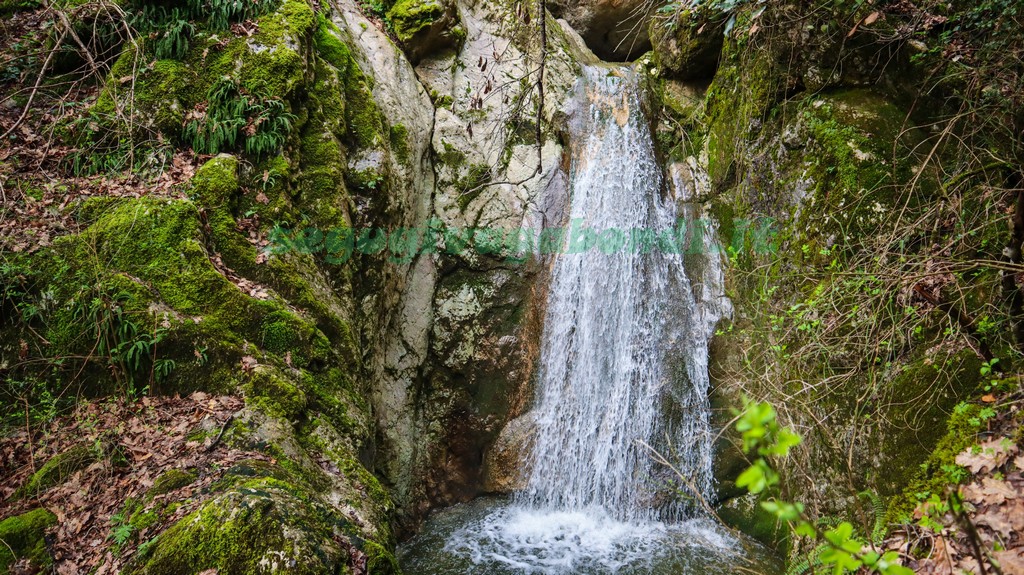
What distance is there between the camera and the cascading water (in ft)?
17.6

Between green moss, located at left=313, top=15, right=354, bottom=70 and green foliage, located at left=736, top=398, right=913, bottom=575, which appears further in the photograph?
green moss, located at left=313, top=15, right=354, bottom=70

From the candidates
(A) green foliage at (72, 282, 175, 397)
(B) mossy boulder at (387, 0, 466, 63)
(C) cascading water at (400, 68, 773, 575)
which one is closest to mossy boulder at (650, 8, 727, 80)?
(C) cascading water at (400, 68, 773, 575)

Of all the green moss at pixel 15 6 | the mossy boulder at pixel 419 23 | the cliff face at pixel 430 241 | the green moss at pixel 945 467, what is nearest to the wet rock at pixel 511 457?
the cliff face at pixel 430 241

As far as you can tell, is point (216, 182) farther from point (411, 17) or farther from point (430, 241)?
point (411, 17)

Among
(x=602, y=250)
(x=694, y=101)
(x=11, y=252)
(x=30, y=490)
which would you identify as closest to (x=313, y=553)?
(x=30, y=490)

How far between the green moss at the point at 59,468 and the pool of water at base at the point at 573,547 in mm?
3253

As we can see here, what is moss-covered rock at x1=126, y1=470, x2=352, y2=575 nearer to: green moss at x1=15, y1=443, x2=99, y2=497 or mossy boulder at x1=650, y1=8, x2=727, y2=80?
green moss at x1=15, y1=443, x2=99, y2=497

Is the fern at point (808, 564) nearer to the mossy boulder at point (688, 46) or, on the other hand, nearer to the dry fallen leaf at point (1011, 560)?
the dry fallen leaf at point (1011, 560)

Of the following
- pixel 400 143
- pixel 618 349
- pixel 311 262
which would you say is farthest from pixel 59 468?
pixel 618 349

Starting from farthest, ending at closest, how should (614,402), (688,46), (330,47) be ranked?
(688,46), (614,402), (330,47)

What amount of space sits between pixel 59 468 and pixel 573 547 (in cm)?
468

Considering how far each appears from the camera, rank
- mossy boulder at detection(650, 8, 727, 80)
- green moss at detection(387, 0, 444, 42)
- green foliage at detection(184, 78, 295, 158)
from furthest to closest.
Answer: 1. green moss at detection(387, 0, 444, 42)
2. mossy boulder at detection(650, 8, 727, 80)
3. green foliage at detection(184, 78, 295, 158)

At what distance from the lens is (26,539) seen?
2758 mm

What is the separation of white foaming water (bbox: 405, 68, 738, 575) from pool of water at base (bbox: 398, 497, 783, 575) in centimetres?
2
